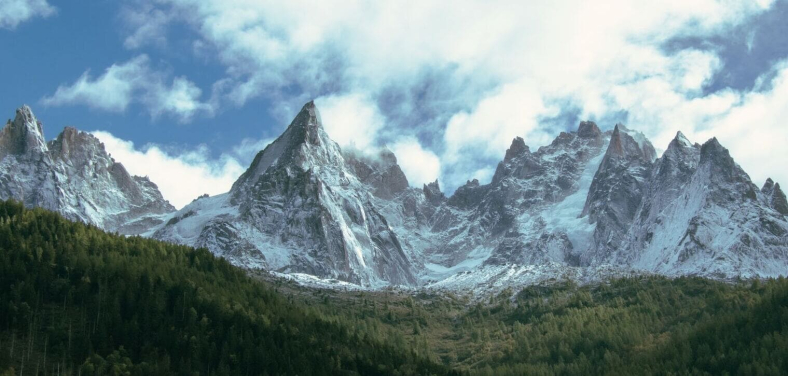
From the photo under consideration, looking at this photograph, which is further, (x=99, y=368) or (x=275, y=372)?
(x=275, y=372)

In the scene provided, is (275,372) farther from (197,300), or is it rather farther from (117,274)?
(117,274)

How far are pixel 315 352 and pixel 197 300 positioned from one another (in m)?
27.7

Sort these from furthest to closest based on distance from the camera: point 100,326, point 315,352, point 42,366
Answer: point 315,352 → point 100,326 → point 42,366

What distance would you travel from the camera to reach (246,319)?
192500mm

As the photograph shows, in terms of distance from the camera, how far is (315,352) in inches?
7397

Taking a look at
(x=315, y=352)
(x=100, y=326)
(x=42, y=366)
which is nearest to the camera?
(x=42, y=366)

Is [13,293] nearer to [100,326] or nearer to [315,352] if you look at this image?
[100,326]

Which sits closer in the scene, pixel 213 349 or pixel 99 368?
pixel 99 368

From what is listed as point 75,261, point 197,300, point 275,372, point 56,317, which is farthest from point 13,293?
point 275,372

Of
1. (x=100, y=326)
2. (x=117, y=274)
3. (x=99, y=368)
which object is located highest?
(x=117, y=274)

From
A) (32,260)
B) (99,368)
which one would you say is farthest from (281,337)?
(32,260)

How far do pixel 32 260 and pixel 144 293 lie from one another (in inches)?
972

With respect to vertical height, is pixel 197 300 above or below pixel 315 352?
above

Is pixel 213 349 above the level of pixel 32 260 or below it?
below
